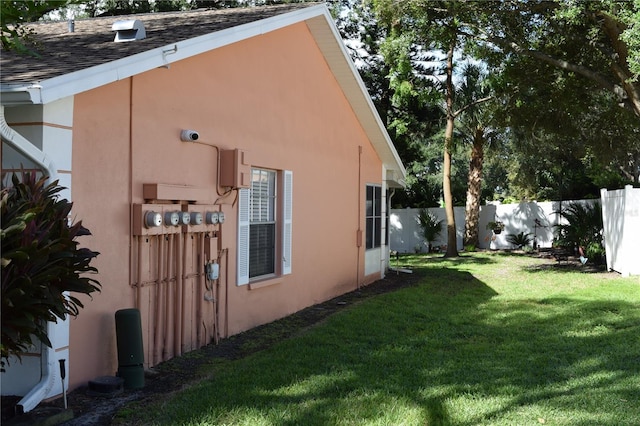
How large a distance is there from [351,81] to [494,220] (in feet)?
54.9

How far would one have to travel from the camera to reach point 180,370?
6.83m

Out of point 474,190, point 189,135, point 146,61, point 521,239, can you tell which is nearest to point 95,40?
point 146,61

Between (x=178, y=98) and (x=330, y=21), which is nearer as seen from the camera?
(x=178, y=98)

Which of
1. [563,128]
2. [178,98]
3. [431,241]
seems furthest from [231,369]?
[431,241]

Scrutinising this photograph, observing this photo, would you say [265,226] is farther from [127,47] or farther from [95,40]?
[127,47]

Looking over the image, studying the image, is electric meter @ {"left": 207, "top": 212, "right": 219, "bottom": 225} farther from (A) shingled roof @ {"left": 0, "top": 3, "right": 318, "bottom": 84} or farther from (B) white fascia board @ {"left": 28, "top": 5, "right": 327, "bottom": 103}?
(A) shingled roof @ {"left": 0, "top": 3, "right": 318, "bottom": 84}

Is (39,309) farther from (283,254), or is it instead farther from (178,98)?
(283,254)

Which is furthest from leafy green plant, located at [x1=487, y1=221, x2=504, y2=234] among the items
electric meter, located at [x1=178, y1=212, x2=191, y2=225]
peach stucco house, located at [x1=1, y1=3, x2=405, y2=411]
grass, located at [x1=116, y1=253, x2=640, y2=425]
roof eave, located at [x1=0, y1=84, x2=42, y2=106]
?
roof eave, located at [x1=0, y1=84, x2=42, y2=106]

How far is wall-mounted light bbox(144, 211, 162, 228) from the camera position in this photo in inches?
264

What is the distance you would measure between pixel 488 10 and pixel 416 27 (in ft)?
9.47

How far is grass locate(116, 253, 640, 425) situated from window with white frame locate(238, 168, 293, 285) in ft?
4.26

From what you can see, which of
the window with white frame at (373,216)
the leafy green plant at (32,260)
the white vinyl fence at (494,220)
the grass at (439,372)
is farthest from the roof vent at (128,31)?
the white vinyl fence at (494,220)

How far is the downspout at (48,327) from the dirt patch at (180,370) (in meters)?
0.09

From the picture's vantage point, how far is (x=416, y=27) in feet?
58.4
